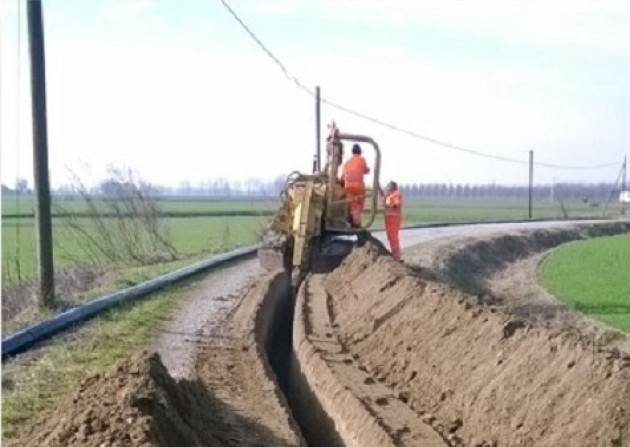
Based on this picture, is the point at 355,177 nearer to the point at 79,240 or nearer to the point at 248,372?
the point at 248,372

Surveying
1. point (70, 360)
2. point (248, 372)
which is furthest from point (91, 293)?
point (248, 372)

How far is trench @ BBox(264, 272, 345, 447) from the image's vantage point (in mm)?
9938

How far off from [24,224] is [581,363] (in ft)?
83.4

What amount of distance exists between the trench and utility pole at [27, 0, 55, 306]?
3.47m

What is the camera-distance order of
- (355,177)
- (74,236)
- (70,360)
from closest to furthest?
(70,360), (355,177), (74,236)

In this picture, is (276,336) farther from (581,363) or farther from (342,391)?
(581,363)

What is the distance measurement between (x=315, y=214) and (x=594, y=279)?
1013 cm

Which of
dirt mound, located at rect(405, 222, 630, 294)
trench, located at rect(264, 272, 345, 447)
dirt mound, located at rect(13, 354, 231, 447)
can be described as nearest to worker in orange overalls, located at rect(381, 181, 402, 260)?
dirt mound, located at rect(405, 222, 630, 294)

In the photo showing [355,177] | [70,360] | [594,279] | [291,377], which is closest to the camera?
[70,360]

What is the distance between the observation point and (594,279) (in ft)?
80.5

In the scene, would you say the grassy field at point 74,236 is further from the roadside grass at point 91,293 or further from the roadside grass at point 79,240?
the roadside grass at point 91,293

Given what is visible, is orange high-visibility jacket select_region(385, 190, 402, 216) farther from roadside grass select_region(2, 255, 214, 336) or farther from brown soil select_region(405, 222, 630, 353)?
roadside grass select_region(2, 255, 214, 336)

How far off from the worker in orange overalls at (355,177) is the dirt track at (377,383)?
10.3ft

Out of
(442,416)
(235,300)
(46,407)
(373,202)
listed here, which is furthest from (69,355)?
(373,202)
